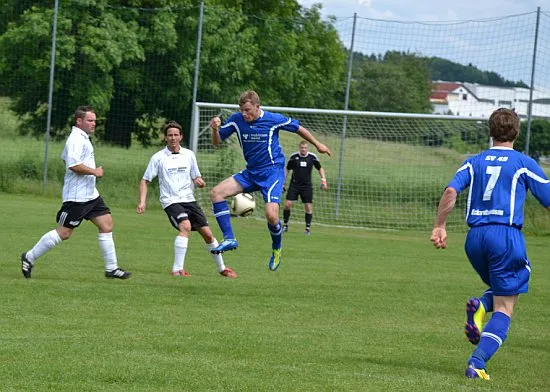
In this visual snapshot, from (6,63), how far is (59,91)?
5.85ft

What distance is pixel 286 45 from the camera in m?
31.7

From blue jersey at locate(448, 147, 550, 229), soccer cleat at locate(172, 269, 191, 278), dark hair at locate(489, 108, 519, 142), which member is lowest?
soccer cleat at locate(172, 269, 191, 278)

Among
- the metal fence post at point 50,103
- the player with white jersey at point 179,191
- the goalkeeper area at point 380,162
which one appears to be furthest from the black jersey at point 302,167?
the player with white jersey at point 179,191

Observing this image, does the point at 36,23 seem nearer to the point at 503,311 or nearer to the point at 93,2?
the point at 93,2

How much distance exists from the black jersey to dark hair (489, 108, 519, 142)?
14432mm

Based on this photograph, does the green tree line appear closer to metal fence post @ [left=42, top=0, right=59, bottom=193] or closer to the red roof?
the red roof

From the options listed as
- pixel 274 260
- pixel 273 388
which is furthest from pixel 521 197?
pixel 274 260

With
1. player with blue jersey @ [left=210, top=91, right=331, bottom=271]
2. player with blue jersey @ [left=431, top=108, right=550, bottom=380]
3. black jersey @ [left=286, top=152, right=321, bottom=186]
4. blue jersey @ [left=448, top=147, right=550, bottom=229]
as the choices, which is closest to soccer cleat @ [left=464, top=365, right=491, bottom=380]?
player with blue jersey @ [left=431, top=108, right=550, bottom=380]

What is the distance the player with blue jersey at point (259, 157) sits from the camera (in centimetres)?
1162

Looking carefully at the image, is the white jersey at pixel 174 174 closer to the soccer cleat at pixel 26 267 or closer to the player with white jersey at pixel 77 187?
the player with white jersey at pixel 77 187

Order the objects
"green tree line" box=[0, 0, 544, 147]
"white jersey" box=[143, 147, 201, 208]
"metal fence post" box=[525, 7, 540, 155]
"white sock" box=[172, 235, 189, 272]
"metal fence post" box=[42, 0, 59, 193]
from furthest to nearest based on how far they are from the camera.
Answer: "green tree line" box=[0, 0, 544, 147]
"metal fence post" box=[42, 0, 59, 193]
"metal fence post" box=[525, 7, 540, 155]
"white jersey" box=[143, 147, 201, 208]
"white sock" box=[172, 235, 189, 272]

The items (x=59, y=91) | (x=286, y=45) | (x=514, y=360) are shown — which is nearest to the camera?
(x=514, y=360)

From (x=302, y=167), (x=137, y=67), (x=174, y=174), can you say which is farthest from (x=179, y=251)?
(x=137, y=67)

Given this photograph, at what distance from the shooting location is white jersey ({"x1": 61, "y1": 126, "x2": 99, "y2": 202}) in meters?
11.4
